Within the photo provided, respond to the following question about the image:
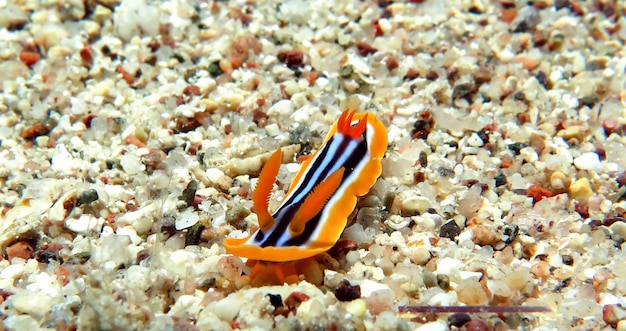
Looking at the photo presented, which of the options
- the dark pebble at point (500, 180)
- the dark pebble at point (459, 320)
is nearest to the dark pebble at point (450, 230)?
the dark pebble at point (500, 180)

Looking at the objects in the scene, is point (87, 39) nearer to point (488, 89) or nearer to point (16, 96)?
point (16, 96)

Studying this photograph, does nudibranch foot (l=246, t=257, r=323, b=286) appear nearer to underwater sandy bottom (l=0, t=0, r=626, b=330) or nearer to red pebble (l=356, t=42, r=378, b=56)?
underwater sandy bottom (l=0, t=0, r=626, b=330)

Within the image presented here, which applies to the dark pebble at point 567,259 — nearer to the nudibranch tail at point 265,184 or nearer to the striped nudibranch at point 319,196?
the striped nudibranch at point 319,196

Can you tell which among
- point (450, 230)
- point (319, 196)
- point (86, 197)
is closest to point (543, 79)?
point (450, 230)

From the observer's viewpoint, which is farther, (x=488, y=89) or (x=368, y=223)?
(x=488, y=89)

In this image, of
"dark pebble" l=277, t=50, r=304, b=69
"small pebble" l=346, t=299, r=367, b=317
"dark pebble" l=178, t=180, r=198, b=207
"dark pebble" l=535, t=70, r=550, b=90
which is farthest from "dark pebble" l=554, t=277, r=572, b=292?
"dark pebble" l=277, t=50, r=304, b=69

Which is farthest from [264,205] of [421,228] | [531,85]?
[531,85]
